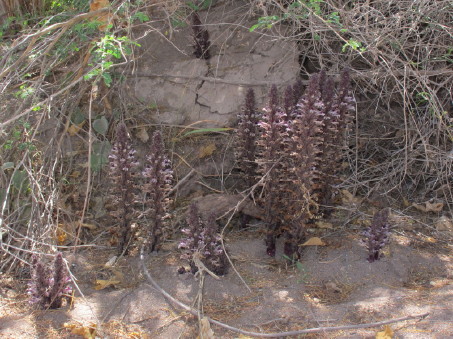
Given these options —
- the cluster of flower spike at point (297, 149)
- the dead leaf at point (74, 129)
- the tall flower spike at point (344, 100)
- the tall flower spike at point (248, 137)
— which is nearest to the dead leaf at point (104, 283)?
the cluster of flower spike at point (297, 149)

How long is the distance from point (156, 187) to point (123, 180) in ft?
0.69

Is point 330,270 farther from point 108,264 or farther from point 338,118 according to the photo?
point 108,264

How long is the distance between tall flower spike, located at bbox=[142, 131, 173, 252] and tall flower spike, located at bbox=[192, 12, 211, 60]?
1.51m

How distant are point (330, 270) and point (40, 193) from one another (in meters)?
2.00

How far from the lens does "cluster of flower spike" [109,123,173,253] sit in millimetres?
3307

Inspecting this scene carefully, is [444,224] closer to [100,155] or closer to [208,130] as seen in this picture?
[208,130]

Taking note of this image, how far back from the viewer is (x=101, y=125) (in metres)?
4.30

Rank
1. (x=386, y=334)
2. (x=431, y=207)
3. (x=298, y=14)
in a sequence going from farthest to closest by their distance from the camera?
(x=298, y=14)
(x=431, y=207)
(x=386, y=334)

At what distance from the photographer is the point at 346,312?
289cm

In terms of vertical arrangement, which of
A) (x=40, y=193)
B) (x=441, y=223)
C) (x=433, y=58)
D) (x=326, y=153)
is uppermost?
(x=433, y=58)

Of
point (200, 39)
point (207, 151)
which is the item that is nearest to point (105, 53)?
point (207, 151)

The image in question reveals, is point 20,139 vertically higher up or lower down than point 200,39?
lower down

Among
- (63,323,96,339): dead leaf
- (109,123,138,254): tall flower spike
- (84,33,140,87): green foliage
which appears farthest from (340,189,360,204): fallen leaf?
(63,323,96,339): dead leaf

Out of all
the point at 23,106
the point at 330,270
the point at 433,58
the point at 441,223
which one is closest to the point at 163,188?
the point at 330,270
